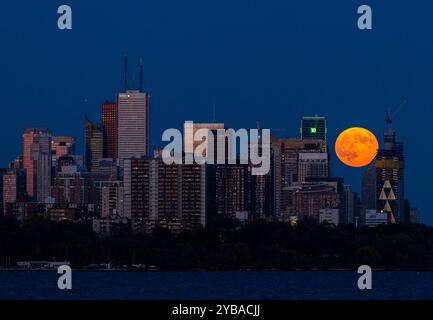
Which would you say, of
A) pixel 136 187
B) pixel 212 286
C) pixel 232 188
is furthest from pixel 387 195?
pixel 212 286

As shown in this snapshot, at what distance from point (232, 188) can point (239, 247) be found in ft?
134

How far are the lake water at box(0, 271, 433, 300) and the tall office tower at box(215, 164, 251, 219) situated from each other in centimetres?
4238

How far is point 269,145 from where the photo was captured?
16488cm

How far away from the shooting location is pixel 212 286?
84.9 meters

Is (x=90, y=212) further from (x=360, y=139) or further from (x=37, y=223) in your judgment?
(x=360, y=139)

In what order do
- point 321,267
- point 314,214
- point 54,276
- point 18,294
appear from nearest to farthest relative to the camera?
point 18,294, point 54,276, point 321,267, point 314,214

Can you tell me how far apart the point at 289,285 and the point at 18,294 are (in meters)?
20.7

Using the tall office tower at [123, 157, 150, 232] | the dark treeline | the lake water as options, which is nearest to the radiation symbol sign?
the tall office tower at [123, 157, 150, 232]

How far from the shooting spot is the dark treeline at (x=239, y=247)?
115 meters

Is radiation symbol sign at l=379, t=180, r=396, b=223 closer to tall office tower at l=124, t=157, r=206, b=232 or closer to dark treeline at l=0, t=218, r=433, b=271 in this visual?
tall office tower at l=124, t=157, r=206, b=232

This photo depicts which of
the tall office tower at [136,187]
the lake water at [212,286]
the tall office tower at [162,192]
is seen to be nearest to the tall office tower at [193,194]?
the tall office tower at [162,192]

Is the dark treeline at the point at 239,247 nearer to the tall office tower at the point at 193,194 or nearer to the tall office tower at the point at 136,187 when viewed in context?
the tall office tower at the point at 193,194

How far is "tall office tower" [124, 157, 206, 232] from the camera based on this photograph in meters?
156
